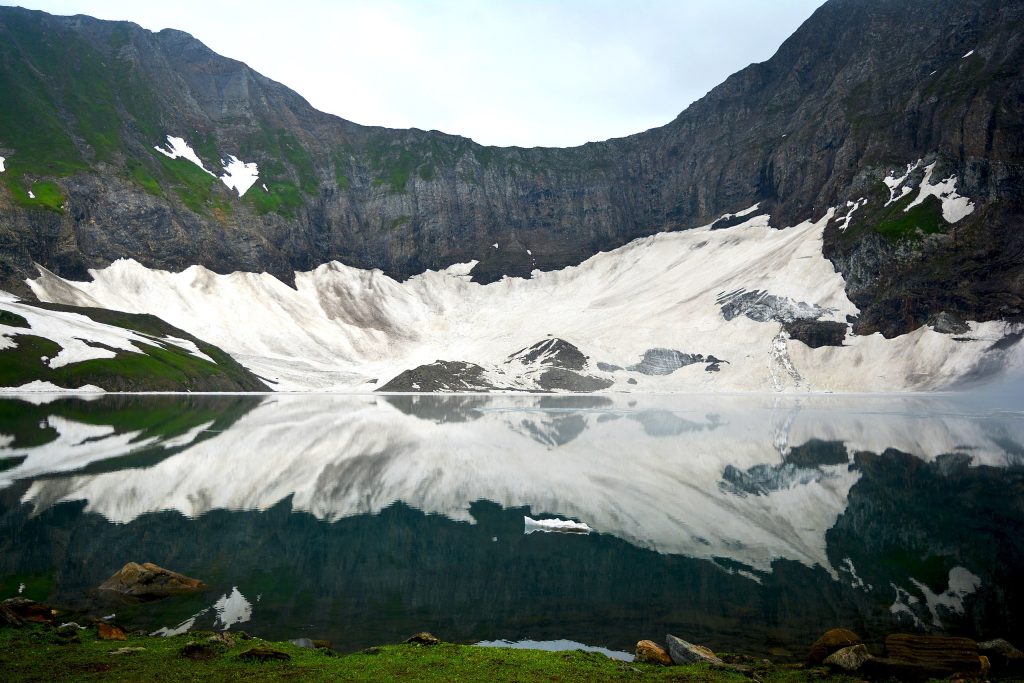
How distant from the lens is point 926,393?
124 meters

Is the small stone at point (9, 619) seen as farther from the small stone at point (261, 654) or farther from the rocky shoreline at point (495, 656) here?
the small stone at point (261, 654)

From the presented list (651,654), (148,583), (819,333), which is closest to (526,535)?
(651,654)

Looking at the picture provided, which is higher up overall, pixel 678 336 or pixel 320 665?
pixel 678 336

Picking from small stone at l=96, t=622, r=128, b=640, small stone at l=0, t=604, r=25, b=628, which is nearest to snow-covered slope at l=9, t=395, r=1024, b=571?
small stone at l=0, t=604, r=25, b=628

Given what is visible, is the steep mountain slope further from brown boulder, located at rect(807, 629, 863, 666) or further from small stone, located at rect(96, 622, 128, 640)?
brown boulder, located at rect(807, 629, 863, 666)

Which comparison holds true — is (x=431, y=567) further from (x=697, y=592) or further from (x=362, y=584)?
(x=697, y=592)

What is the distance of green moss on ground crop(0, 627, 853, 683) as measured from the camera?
1227 centimetres

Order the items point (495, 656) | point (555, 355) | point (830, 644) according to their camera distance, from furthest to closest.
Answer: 1. point (555, 355)
2. point (830, 644)
3. point (495, 656)

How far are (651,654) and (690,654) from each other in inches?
32.2

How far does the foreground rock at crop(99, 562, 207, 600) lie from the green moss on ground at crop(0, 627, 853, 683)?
3578mm

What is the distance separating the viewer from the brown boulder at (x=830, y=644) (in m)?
14.7

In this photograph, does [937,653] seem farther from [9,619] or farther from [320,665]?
[9,619]

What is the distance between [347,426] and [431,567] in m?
44.8

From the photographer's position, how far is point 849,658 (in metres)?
13.9
